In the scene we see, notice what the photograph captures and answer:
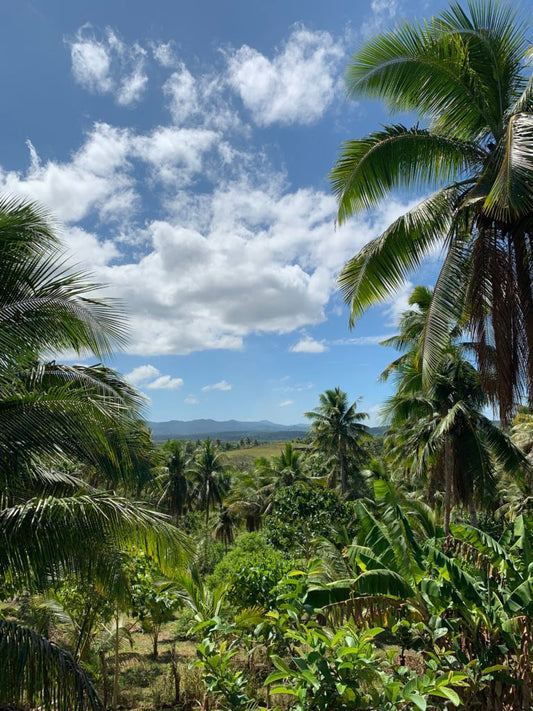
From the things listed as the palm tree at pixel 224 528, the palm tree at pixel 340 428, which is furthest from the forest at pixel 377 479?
the palm tree at pixel 224 528

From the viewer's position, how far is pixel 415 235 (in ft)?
21.0

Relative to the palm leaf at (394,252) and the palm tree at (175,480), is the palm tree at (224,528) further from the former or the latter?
the palm leaf at (394,252)

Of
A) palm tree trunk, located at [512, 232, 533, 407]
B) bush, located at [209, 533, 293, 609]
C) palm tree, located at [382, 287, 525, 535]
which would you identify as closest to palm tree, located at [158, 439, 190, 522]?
palm tree, located at [382, 287, 525, 535]

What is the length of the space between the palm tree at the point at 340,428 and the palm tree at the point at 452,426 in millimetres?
12047

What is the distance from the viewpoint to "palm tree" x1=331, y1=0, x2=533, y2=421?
5531 mm

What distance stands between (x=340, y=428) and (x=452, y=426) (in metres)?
14.9

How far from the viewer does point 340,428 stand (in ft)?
107

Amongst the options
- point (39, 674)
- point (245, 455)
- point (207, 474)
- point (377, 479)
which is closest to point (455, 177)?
point (377, 479)

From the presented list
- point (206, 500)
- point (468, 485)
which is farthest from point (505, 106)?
point (206, 500)

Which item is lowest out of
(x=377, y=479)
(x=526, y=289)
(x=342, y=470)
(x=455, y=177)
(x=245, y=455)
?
(x=245, y=455)

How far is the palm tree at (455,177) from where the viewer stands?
218 inches

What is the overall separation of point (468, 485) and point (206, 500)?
26598mm

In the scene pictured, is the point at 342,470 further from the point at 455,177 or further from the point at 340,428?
the point at 455,177

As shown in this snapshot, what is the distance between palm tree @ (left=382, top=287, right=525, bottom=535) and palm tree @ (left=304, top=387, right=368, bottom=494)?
12047 mm
